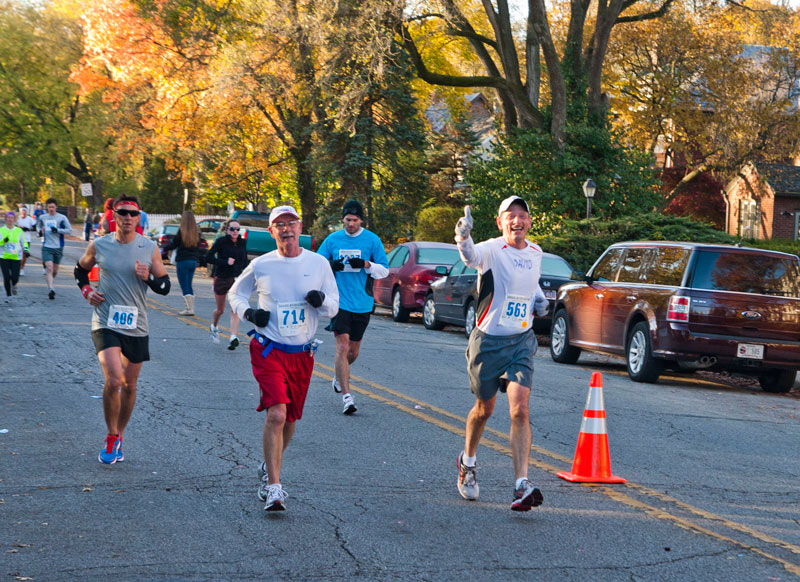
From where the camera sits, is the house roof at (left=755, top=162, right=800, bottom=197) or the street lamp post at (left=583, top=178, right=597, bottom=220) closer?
the street lamp post at (left=583, top=178, right=597, bottom=220)

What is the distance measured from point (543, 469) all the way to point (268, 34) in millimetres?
28438

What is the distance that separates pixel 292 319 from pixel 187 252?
44.8 ft

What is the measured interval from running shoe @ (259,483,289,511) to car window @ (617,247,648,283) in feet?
30.7

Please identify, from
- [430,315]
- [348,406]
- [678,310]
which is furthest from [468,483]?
[430,315]

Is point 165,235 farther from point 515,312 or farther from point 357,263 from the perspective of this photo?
point 515,312

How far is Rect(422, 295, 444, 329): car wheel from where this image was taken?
819 inches

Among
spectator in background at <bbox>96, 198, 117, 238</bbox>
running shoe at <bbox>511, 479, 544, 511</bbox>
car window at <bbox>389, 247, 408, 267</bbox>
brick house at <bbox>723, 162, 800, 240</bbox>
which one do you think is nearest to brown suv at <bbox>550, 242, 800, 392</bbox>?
spectator in background at <bbox>96, 198, 117, 238</bbox>

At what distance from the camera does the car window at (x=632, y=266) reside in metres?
14.8

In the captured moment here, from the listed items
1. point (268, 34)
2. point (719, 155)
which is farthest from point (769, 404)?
point (719, 155)

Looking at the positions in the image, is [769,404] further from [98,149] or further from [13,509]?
[98,149]

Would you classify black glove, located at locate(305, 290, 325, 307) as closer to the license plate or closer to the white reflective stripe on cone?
the white reflective stripe on cone

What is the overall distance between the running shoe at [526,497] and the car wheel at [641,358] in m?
7.78

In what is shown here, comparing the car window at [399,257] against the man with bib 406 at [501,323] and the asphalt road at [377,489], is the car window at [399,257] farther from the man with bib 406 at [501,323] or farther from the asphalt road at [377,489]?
the man with bib 406 at [501,323]

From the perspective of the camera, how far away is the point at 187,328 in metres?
17.9
